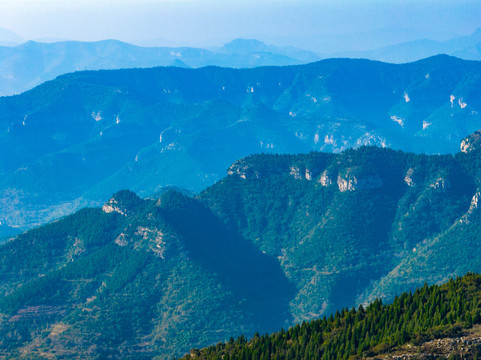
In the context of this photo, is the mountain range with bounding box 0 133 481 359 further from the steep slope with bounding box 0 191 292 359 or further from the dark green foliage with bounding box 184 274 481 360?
the dark green foliage with bounding box 184 274 481 360

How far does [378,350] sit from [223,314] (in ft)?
295

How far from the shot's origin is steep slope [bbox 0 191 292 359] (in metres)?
164

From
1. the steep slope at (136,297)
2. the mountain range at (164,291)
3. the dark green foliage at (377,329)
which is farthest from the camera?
the mountain range at (164,291)

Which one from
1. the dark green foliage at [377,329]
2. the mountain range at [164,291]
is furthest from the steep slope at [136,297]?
the dark green foliage at [377,329]

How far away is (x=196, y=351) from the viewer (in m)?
115

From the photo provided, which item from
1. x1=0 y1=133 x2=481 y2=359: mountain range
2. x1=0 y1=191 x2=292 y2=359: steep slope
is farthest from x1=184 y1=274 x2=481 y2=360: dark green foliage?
x1=0 y1=133 x2=481 y2=359: mountain range

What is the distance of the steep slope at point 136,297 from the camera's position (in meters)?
164

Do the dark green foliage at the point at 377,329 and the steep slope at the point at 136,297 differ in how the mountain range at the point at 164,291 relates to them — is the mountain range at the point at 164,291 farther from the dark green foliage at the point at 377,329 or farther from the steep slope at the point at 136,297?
the dark green foliage at the point at 377,329

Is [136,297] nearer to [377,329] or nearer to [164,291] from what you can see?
[164,291]

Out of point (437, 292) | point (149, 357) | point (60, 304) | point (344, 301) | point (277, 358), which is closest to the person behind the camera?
point (277, 358)

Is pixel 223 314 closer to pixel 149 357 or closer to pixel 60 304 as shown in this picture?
pixel 149 357

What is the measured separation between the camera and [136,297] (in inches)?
7052

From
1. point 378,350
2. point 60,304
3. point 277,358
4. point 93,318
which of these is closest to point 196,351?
point 277,358

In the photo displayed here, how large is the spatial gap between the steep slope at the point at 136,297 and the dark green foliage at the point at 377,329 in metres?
56.6
